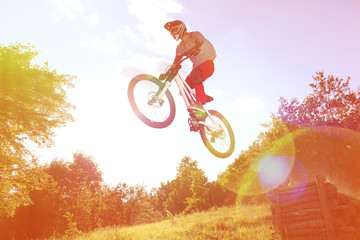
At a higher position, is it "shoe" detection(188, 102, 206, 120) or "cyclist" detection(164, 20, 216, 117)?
"cyclist" detection(164, 20, 216, 117)

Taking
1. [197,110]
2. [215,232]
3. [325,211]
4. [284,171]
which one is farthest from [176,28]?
[284,171]

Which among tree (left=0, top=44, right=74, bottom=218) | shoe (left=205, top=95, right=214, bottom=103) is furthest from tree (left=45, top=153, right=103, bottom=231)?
shoe (left=205, top=95, right=214, bottom=103)

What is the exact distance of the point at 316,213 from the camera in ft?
39.2

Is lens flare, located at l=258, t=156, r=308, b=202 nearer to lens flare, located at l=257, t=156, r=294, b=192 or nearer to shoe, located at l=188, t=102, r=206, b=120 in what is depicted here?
lens flare, located at l=257, t=156, r=294, b=192

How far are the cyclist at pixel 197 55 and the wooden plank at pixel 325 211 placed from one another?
8961 millimetres

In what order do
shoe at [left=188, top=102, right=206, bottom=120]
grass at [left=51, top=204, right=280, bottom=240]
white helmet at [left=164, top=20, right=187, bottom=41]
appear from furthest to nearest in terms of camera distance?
1. grass at [left=51, top=204, right=280, bottom=240]
2. shoe at [left=188, top=102, right=206, bottom=120]
3. white helmet at [left=164, top=20, right=187, bottom=41]

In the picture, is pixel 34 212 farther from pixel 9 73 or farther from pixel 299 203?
pixel 299 203

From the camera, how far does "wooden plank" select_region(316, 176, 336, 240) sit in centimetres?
1105

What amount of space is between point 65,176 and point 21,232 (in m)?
14.2

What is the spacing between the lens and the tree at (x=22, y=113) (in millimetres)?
16797

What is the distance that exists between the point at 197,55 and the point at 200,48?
157mm

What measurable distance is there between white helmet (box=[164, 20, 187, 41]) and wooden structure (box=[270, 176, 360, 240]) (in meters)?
9.95

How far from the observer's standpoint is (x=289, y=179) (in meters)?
30.1

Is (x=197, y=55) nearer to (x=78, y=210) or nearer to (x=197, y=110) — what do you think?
(x=197, y=110)
